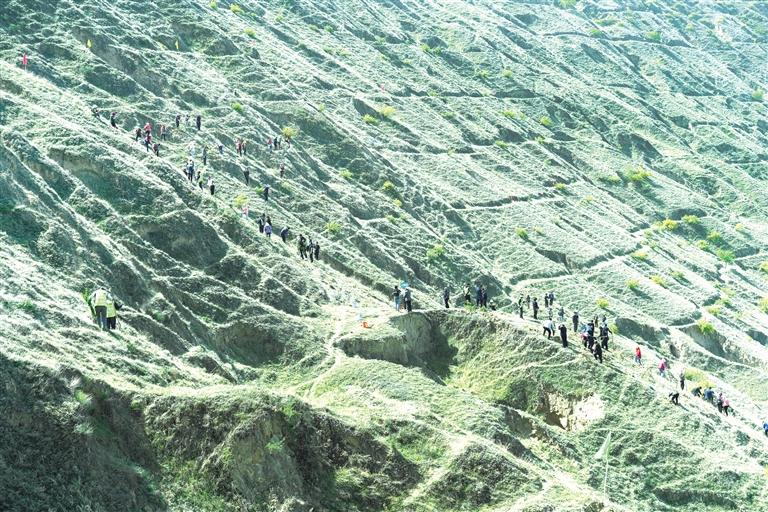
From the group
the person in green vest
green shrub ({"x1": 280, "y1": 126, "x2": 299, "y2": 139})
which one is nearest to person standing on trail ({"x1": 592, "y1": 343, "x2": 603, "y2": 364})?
the person in green vest

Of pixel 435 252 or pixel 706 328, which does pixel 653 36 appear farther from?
pixel 435 252

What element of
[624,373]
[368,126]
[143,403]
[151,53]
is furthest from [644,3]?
[143,403]

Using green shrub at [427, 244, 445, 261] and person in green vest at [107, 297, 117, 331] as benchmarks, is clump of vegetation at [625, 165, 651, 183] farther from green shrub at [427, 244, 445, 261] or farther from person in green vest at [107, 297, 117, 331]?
person in green vest at [107, 297, 117, 331]

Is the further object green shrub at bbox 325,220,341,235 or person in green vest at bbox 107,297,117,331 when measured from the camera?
green shrub at bbox 325,220,341,235

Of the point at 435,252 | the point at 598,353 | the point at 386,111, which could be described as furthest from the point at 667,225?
the point at 598,353

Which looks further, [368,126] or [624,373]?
[368,126]

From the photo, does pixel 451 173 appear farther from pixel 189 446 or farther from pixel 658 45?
pixel 658 45
